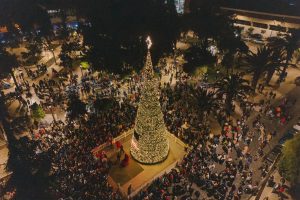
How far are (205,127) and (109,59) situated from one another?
50.7 feet

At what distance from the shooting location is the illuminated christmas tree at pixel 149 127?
2084cm

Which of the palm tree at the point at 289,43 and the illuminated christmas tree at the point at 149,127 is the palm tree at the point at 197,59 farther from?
the illuminated christmas tree at the point at 149,127

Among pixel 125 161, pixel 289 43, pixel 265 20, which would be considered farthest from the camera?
pixel 265 20

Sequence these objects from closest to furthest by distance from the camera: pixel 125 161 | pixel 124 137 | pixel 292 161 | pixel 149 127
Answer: pixel 292 161, pixel 149 127, pixel 125 161, pixel 124 137

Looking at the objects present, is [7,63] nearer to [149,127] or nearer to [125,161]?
[125,161]

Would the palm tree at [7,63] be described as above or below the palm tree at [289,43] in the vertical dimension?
below

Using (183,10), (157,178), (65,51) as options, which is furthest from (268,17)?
(157,178)

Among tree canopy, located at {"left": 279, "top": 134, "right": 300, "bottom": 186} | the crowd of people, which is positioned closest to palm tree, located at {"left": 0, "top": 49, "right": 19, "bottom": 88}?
the crowd of people

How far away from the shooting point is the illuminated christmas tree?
2084 centimetres

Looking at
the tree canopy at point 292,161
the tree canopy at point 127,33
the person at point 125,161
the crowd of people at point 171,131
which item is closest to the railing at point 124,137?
the crowd of people at point 171,131

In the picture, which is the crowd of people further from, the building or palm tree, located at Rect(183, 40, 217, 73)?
the building

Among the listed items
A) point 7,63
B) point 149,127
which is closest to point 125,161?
point 149,127

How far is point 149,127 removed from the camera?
2244 cm

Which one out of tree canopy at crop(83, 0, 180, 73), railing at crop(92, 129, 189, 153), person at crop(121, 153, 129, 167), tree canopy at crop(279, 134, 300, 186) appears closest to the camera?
tree canopy at crop(279, 134, 300, 186)
